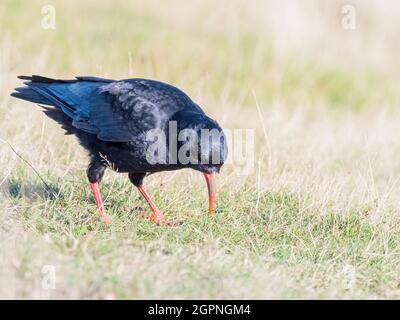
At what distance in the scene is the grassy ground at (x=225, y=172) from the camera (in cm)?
444

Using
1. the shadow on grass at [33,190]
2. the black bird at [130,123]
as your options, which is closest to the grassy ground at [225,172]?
the shadow on grass at [33,190]

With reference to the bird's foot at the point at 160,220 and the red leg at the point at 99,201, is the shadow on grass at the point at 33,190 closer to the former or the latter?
the red leg at the point at 99,201

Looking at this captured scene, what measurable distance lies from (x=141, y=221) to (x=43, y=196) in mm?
772

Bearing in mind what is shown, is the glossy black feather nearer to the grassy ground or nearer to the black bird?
the black bird

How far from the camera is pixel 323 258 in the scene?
5.37 metres

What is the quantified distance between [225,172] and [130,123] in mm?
1581

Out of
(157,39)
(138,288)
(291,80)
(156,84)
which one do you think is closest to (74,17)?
(157,39)

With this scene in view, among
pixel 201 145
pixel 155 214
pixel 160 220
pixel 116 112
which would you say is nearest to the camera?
pixel 201 145

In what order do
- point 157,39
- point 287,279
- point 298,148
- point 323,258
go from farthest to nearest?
point 157,39, point 298,148, point 323,258, point 287,279

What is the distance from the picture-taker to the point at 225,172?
7.20 meters

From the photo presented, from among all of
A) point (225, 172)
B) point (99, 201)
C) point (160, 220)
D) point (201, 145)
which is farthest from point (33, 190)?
point (225, 172)

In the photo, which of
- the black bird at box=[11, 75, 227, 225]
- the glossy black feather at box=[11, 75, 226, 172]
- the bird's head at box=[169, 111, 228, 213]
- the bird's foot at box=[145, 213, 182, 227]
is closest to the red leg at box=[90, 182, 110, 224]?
the black bird at box=[11, 75, 227, 225]

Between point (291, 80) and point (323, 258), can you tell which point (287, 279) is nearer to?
point (323, 258)

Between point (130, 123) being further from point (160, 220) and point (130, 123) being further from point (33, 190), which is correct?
point (33, 190)
